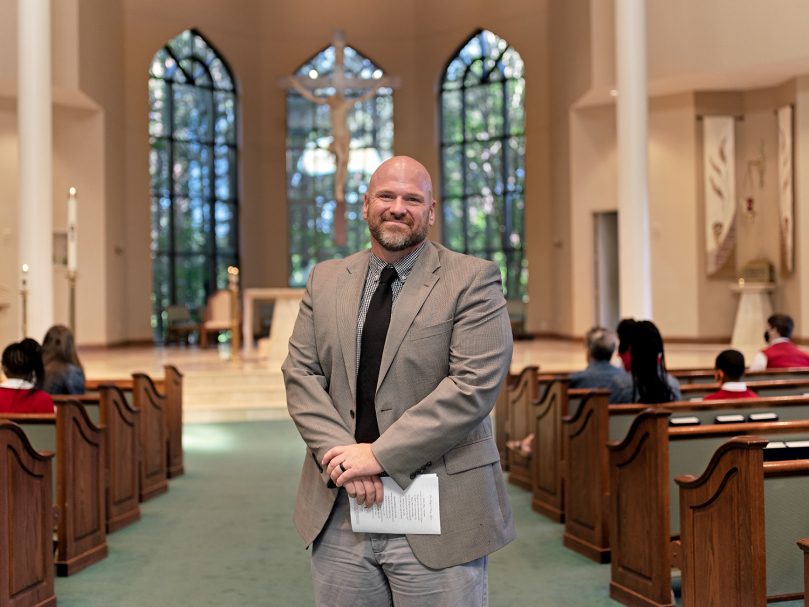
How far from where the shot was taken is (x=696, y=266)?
14.0 meters

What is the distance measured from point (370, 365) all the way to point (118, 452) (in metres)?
3.59

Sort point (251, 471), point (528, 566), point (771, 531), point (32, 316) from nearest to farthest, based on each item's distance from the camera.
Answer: point (771, 531) < point (528, 566) < point (251, 471) < point (32, 316)

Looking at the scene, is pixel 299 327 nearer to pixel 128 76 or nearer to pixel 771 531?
pixel 771 531

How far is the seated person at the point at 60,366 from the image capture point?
5786 mm

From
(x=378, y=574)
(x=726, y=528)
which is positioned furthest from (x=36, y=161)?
(x=378, y=574)

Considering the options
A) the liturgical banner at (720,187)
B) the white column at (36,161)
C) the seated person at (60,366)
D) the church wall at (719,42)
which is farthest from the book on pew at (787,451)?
the liturgical banner at (720,187)

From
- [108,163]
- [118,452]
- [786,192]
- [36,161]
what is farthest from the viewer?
[108,163]

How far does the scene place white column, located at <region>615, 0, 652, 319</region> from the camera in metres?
11.1

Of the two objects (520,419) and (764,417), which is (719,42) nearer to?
(520,419)

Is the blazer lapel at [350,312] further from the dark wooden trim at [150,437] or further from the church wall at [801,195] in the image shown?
the church wall at [801,195]

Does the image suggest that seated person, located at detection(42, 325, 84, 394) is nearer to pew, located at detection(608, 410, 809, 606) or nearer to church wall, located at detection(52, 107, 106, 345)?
pew, located at detection(608, 410, 809, 606)

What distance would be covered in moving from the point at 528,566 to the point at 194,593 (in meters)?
1.46

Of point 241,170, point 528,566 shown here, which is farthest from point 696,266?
point 528,566

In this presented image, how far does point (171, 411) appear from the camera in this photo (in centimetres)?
725
